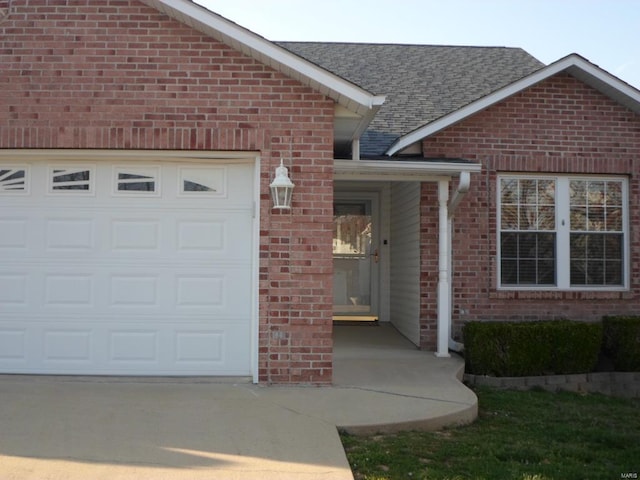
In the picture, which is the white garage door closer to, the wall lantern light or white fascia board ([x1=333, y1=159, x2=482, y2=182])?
the wall lantern light

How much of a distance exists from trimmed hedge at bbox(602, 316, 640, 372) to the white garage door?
5.06m

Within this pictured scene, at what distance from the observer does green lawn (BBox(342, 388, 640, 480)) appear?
16.0 ft

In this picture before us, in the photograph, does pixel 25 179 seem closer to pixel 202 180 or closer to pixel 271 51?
pixel 202 180

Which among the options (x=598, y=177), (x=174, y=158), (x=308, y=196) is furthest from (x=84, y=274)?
(x=598, y=177)

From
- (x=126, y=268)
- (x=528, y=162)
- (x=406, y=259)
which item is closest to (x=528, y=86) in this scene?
(x=528, y=162)

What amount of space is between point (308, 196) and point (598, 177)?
16.8 ft

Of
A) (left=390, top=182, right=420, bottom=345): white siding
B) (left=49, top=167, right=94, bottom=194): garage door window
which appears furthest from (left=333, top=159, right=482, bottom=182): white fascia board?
(left=49, top=167, right=94, bottom=194): garage door window

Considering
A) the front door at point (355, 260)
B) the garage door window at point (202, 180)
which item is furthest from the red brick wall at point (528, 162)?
the garage door window at point (202, 180)

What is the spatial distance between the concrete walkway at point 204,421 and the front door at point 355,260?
499cm

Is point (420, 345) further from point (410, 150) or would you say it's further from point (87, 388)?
point (87, 388)

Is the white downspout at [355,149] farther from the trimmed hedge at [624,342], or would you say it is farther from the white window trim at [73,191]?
the trimmed hedge at [624,342]

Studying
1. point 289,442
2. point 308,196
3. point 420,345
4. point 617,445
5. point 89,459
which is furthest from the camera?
point 420,345

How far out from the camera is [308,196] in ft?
23.5

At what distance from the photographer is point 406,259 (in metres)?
11.0
